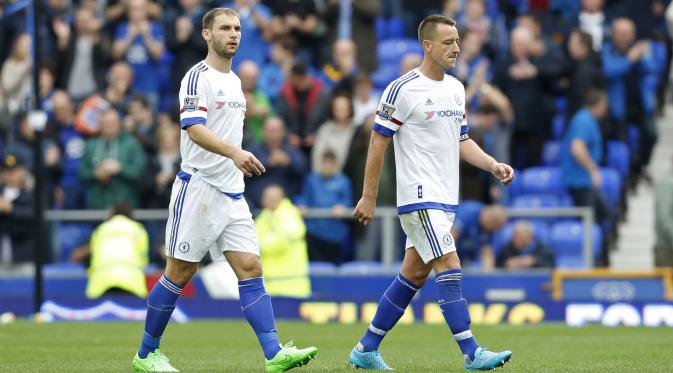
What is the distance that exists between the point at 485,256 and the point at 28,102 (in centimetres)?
643

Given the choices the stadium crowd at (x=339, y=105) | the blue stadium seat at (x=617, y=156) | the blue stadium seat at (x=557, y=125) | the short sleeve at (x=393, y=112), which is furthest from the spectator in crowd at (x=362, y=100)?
the short sleeve at (x=393, y=112)

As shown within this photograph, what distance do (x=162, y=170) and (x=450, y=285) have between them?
11254 millimetres

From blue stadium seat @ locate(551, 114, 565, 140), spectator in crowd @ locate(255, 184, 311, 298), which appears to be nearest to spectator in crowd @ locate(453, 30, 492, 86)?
blue stadium seat @ locate(551, 114, 565, 140)

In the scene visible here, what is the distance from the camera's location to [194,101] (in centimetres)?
982

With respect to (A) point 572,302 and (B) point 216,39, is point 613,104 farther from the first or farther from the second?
(B) point 216,39

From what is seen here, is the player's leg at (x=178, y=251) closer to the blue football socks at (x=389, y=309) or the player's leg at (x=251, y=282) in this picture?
the player's leg at (x=251, y=282)

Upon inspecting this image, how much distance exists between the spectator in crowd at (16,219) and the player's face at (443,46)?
11834 mm

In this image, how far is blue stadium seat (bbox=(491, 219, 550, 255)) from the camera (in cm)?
1966

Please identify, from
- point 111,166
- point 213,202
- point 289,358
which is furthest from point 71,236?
point 289,358

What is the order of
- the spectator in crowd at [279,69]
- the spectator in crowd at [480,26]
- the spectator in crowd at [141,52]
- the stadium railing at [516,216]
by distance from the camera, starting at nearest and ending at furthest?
the stadium railing at [516,216]
the spectator in crowd at [480,26]
the spectator in crowd at [279,69]
the spectator in crowd at [141,52]

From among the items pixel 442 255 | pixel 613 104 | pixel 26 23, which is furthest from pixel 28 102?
pixel 442 255

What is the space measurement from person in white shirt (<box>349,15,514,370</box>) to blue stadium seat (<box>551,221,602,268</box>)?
924cm

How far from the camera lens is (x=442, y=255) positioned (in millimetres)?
10125

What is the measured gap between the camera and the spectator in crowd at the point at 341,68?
21.2m
